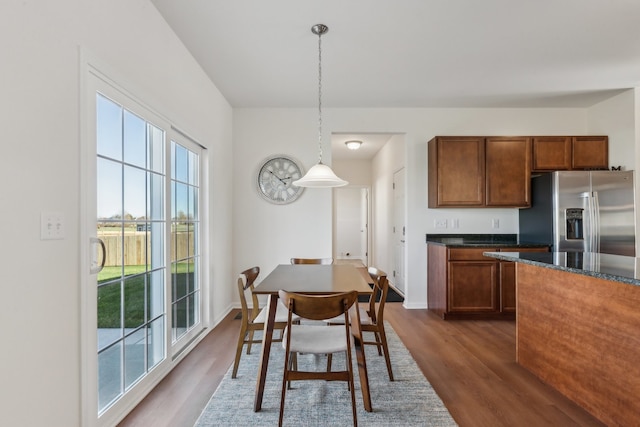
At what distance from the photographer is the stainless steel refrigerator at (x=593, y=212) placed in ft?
11.1

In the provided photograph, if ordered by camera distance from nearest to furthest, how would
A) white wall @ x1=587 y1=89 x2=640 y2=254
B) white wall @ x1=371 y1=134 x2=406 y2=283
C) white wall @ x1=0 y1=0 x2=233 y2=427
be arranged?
white wall @ x1=0 y1=0 x2=233 y2=427, white wall @ x1=587 y1=89 x2=640 y2=254, white wall @ x1=371 y1=134 x2=406 y2=283

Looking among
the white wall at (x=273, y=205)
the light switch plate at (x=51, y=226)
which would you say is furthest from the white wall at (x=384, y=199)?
the light switch plate at (x=51, y=226)

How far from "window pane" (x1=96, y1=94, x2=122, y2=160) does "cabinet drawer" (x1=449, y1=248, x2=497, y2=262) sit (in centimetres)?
327

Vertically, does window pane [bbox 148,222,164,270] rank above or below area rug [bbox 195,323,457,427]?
above

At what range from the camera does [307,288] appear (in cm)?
201

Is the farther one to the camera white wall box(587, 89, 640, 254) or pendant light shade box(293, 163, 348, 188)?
white wall box(587, 89, 640, 254)

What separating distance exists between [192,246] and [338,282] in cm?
165

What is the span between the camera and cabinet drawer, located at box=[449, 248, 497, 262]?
3.60 metres

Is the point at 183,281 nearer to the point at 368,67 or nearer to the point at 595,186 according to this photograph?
the point at 368,67

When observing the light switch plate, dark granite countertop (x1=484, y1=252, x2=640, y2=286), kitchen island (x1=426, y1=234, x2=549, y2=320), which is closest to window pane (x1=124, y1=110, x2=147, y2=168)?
the light switch plate

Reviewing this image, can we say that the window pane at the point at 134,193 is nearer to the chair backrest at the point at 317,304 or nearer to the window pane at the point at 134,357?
the window pane at the point at 134,357

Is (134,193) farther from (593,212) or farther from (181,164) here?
(593,212)

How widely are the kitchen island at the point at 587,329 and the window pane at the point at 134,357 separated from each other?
2.58m

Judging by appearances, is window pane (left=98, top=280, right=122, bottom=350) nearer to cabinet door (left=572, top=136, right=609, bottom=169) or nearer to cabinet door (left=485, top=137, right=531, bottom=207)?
cabinet door (left=485, top=137, right=531, bottom=207)
